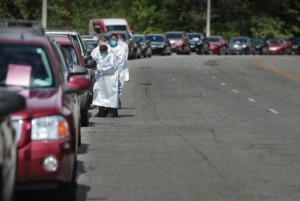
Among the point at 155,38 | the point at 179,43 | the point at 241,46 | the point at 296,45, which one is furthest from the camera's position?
the point at 296,45

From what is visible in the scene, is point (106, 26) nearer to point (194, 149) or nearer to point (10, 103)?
point (194, 149)

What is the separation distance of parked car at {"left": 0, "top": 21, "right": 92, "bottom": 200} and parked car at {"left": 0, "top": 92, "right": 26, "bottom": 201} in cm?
85

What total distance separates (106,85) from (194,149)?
6.18m

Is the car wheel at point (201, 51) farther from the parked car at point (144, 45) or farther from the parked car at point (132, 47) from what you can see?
the parked car at point (132, 47)

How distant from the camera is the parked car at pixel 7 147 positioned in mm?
7395

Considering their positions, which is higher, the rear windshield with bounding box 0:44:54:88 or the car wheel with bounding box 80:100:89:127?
the rear windshield with bounding box 0:44:54:88

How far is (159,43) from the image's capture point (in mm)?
74438

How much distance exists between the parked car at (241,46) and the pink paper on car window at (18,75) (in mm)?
73208

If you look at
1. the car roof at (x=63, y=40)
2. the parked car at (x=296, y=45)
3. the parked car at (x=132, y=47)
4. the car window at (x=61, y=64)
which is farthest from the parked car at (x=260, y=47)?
the car window at (x=61, y=64)

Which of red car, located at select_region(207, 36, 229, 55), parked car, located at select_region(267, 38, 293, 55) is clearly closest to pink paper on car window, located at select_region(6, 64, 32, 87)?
red car, located at select_region(207, 36, 229, 55)

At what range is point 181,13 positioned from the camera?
10825cm

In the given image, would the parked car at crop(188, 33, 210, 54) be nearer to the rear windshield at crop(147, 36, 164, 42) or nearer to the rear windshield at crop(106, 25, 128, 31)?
the rear windshield at crop(147, 36, 164, 42)

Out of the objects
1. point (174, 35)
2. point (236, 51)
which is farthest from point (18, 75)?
point (236, 51)

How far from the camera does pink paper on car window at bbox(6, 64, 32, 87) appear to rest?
10.2 metres
